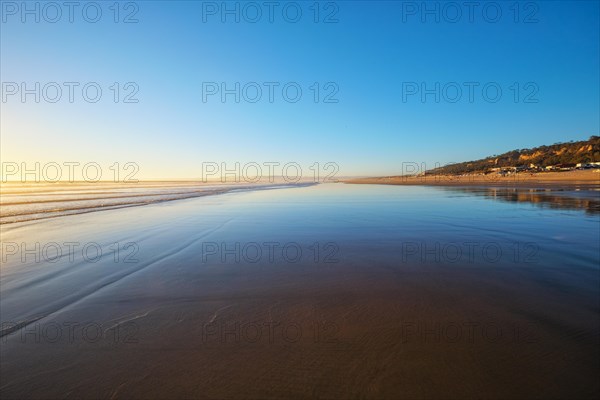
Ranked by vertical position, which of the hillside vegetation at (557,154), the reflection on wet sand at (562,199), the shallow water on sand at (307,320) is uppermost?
the hillside vegetation at (557,154)

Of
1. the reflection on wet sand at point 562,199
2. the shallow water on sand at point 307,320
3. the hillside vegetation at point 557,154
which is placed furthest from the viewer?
the hillside vegetation at point 557,154

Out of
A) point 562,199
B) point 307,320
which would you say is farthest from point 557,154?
point 307,320

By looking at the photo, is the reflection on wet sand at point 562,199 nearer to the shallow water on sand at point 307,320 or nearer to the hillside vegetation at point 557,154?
the shallow water on sand at point 307,320

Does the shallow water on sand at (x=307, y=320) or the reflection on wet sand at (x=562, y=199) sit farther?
the reflection on wet sand at (x=562, y=199)

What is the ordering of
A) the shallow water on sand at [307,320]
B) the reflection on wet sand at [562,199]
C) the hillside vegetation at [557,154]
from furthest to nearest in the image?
the hillside vegetation at [557,154], the reflection on wet sand at [562,199], the shallow water on sand at [307,320]

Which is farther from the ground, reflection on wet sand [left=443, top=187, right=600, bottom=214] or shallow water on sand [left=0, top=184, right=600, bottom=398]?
reflection on wet sand [left=443, top=187, right=600, bottom=214]

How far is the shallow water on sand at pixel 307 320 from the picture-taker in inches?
83.7

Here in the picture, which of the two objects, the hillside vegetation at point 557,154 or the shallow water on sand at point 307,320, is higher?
the hillside vegetation at point 557,154

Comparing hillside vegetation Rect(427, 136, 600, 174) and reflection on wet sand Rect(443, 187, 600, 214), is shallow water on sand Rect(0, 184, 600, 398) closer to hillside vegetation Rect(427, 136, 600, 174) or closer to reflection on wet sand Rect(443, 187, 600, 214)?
reflection on wet sand Rect(443, 187, 600, 214)

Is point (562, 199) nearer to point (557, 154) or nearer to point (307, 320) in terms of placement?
point (307, 320)

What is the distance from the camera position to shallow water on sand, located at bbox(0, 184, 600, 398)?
6.98 feet

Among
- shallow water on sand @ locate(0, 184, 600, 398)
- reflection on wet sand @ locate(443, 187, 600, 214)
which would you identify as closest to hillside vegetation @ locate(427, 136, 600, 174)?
reflection on wet sand @ locate(443, 187, 600, 214)

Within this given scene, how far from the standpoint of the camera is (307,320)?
3.06 m

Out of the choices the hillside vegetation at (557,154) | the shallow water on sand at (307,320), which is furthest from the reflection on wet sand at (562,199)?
the hillside vegetation at (557,154)
